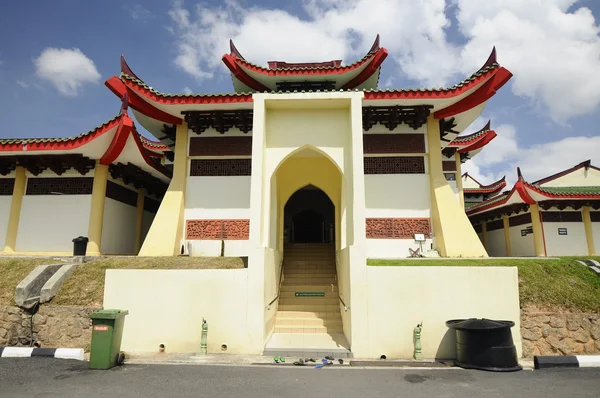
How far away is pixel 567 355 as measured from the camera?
6609mm

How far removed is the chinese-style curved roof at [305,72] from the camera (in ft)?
38.6

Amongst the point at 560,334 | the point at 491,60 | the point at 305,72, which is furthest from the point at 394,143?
the point at 560,334

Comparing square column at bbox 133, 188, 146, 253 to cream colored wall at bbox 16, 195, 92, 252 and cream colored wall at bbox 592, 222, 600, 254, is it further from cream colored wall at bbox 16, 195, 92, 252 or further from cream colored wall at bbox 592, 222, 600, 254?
cream colored wall at bbox 592, 222, 600, 254

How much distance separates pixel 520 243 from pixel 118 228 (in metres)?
15.4

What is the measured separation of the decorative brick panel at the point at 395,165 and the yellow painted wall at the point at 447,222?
340 millimetres

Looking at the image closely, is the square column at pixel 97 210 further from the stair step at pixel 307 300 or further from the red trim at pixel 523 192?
the red trim at pixel 523 192

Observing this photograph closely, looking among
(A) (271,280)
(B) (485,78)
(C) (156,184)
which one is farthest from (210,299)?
(B) (485,78)

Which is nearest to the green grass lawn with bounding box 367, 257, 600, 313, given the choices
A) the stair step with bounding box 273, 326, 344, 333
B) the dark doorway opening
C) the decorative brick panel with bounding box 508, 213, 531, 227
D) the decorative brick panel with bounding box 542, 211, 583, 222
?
the stair step with bounding box 273, 326, 344, 333

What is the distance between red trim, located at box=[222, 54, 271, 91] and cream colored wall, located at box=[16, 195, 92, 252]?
597 cm

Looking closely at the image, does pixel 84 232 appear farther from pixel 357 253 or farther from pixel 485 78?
pixel 485 78

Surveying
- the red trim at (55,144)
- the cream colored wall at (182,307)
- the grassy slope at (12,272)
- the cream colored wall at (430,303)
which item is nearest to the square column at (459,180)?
the cream colored wall at (430,303)

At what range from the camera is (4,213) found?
1058 cm

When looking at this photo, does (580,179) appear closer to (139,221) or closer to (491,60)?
(491,60)

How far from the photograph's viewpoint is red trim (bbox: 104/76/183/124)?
9984mm
